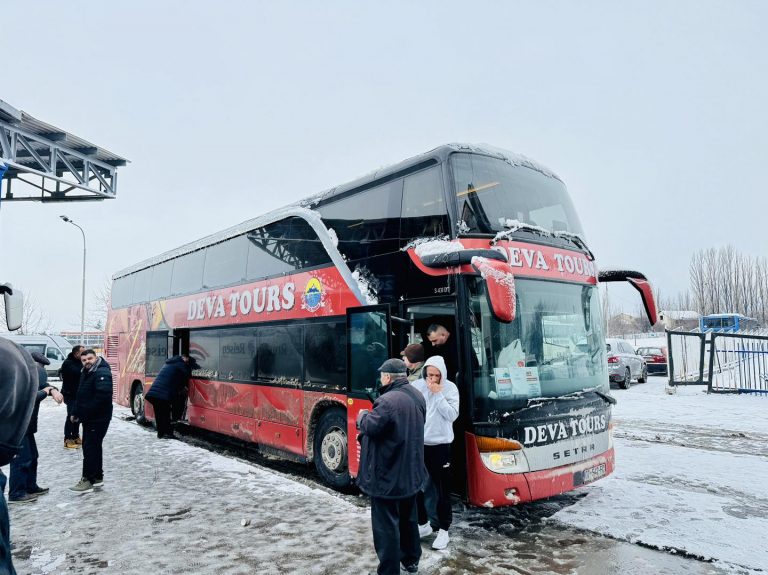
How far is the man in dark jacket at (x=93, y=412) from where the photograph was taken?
705 cm

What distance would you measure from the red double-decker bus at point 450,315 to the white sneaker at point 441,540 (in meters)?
0.42

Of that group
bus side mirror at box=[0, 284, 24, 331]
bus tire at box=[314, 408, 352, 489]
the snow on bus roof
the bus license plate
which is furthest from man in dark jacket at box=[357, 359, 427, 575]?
bus side mirror at box=[0, 284, 24, 331]

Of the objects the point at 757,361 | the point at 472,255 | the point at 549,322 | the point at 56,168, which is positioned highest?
the point at 56,168

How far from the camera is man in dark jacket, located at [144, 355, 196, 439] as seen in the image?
10742 mm

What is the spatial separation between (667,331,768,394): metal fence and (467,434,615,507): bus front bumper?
12831 mm

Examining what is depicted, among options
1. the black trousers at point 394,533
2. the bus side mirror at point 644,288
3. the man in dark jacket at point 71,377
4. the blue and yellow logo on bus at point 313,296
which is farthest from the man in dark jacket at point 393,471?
the man in dark jacket at point 71,377

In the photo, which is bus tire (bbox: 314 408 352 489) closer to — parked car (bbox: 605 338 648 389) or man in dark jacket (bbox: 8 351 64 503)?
man in dark jacket (bbox: 8 351 64 503)

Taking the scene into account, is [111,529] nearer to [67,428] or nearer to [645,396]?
[67,428]

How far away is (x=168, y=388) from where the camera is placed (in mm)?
10820

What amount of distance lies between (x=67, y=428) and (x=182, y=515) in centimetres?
557

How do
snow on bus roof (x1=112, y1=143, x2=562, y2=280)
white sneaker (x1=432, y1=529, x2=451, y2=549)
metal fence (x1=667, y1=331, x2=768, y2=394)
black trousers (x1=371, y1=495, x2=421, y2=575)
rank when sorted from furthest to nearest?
metal fence (x1=667, y1=331, x2=768, y2=394) → snow on bus roof (x1=112, y1=143, x2=562, y2=280) → white sneaker (x1=432, y1=529, x2=451, y2=549) → black trousers (x1=371, y1=495, x2=421, y2=575)

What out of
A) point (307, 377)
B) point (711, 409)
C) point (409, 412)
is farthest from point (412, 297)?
point (711, 409)

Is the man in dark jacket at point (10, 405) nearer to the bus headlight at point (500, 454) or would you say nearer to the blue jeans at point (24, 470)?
the bus headlight at point (500, 454)

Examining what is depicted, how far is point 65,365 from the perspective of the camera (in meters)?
9.67
